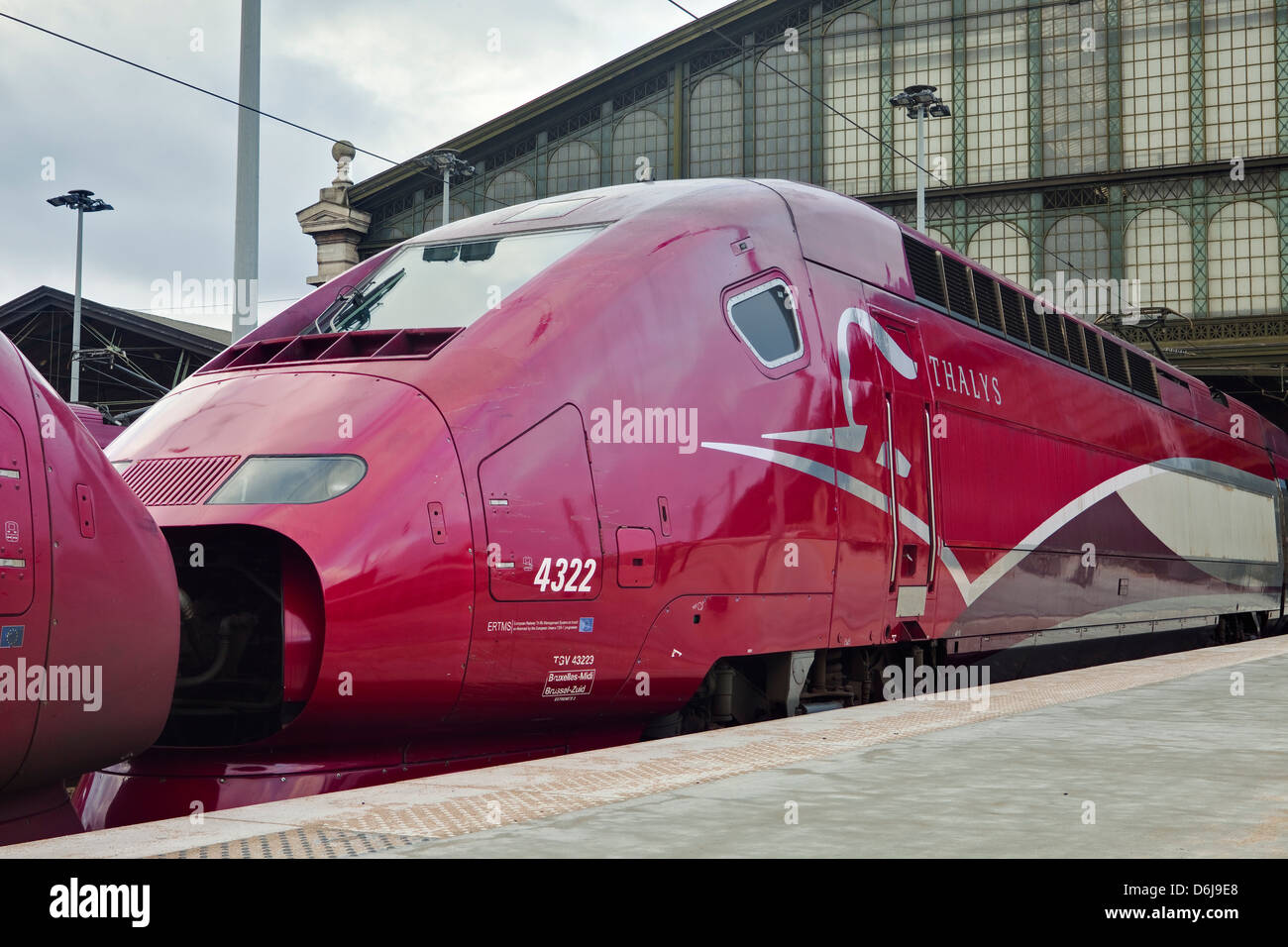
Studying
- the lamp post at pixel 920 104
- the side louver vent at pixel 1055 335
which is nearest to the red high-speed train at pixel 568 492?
the side louver vent at pixel 1055 335

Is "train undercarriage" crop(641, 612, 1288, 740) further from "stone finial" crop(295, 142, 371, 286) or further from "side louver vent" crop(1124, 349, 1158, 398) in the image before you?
"stone finial" crop(295, 142, 371, 286)

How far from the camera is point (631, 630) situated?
647 cm

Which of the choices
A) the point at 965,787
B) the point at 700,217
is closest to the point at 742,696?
the point at 700,217

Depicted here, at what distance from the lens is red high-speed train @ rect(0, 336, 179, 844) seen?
14.8ft

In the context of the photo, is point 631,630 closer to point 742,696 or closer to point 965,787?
point 742,696

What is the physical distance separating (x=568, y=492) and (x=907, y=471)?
336 centimetres

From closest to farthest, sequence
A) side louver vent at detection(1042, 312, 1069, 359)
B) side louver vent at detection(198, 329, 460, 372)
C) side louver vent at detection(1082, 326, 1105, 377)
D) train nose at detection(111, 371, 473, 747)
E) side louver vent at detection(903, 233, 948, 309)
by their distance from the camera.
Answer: train nose at detection(111, 371, 473, 747), side louver vent at detection(198, 329, 460, 372), side louver vent at detection(903, 233, 948, 309), side louver vent at detection(1042, 312, 1069, 359), side louver vent at detection(1082, 326, 1105, 377)

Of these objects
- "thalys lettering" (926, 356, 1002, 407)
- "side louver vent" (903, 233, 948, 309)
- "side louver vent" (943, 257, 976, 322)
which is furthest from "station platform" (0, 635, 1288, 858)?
"side louver vent" (943, 257, 976, 322)

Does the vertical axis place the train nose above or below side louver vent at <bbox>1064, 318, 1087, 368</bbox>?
below

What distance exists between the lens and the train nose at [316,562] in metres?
5.56

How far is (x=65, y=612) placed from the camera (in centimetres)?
464

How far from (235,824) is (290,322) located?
4.42 m

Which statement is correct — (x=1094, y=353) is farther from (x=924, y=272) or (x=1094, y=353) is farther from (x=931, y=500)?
(x=931, y=500)

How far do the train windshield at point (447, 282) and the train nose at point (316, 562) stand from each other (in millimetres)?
980
